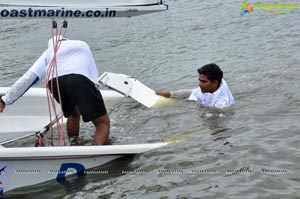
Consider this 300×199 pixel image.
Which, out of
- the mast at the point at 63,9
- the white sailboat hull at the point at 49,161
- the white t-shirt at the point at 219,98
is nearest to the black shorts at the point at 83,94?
the white sailboat hull at the point at 49,161

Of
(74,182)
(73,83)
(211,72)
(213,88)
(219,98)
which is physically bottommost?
(74,182)

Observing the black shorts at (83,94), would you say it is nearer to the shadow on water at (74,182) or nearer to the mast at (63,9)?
the shadow on water at (74,182)

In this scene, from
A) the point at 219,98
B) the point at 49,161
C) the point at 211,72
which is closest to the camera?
the point at 49,161

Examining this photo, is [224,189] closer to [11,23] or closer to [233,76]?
[233,76]

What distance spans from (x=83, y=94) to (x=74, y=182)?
0.79 metres

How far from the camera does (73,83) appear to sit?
473 cm

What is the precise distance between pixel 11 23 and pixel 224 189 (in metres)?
11.4

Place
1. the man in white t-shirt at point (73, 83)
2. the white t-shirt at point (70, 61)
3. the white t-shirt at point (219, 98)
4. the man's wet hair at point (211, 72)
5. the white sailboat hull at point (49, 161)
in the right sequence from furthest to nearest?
1. the white t-shirt at point (219, 98)
2. the man's wet hair at point (211, 72)
3. the white t-shirt at point (70, 61)
4. the man in white t-shirt at point (73, 83)
5. the white sailboat hull at point (49, 161)

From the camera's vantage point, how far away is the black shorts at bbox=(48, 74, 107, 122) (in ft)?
15.5

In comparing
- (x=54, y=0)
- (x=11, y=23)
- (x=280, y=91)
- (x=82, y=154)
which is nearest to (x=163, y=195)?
(x=82, y=154)

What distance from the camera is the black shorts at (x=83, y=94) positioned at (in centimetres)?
473

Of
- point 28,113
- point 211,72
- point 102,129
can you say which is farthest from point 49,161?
point 211,72

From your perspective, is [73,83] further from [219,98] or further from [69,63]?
[219,98]

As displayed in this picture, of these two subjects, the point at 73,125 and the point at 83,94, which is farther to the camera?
the point at 73,125
